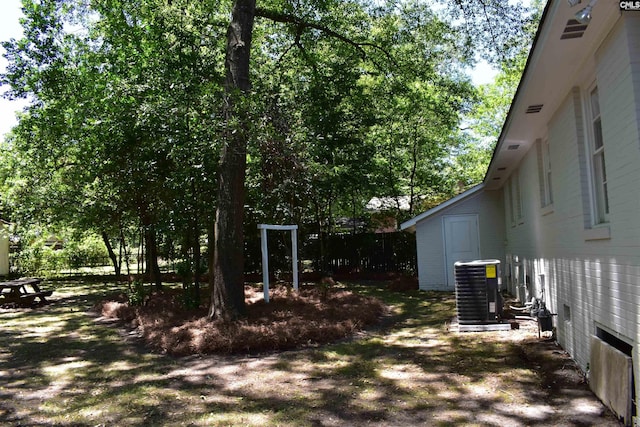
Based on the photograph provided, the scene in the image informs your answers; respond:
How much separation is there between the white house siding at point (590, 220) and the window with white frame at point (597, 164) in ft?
0.30

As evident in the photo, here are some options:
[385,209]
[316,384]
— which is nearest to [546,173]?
[316,384]

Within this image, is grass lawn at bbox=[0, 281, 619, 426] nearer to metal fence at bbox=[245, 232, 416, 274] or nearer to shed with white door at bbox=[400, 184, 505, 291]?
shed with white door at bbox=[400, 184, 505, 291]

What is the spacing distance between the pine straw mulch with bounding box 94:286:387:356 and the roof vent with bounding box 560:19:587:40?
18.3 ft

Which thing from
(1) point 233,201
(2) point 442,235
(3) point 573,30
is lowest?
(2) point 442,235

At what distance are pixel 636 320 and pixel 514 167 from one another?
8538mm

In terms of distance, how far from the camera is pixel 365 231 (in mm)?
22219

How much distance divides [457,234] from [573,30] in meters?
12.2

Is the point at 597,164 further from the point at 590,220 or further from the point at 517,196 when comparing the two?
the point at 517,196

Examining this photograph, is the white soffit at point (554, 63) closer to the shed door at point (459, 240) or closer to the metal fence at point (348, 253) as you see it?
the shed door at point (459, 240)

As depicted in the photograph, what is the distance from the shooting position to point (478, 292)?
8383 mm

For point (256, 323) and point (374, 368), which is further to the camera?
point (256, 323)

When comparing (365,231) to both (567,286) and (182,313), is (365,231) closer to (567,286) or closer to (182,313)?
(182,313)

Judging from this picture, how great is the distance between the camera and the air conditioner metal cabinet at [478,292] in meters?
8.28

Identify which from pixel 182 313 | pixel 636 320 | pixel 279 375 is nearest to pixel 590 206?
pixel 636 320
